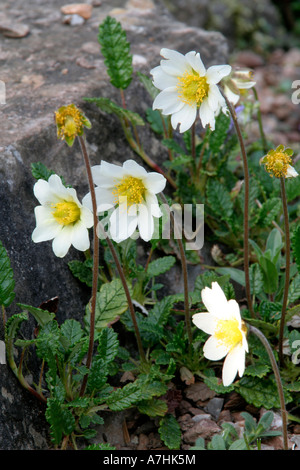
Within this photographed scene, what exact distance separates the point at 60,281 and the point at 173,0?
11.7 feet

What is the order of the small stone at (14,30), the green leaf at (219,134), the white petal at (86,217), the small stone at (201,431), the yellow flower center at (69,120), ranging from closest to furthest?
the yellow flower center at (69,120) → the white petal at (86,217) → the small stone at (201,431) → the green leaf at (219,134) → the small stone at (14,30)

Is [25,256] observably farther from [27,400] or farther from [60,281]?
[27,400]

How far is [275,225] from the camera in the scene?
258cm

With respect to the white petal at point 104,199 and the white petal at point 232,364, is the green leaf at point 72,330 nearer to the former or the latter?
the white petal at point 104,199

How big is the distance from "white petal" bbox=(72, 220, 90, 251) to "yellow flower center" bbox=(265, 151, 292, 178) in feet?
1.93

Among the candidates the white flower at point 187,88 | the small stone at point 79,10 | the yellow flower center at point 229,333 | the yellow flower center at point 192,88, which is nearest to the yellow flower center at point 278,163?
the white flower at point 187,88

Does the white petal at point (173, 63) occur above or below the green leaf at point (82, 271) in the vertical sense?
above

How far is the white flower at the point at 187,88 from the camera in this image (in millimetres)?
1916

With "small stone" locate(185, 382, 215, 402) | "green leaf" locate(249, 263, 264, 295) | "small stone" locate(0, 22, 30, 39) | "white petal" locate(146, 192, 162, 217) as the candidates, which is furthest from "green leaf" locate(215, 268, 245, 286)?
"small stone" locate(0, 22, 30, 39)

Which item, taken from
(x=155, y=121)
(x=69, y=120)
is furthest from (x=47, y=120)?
(x=69, y=120)

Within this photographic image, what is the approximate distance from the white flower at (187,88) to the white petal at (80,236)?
496 mm

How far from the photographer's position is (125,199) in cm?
189

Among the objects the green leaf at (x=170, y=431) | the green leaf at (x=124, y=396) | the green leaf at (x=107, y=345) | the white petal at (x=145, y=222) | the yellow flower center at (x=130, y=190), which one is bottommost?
the green leaf at (x=170, y=431)

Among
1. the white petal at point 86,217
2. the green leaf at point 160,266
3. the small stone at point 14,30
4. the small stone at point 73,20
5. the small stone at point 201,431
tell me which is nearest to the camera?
the white petal at point 86,217
